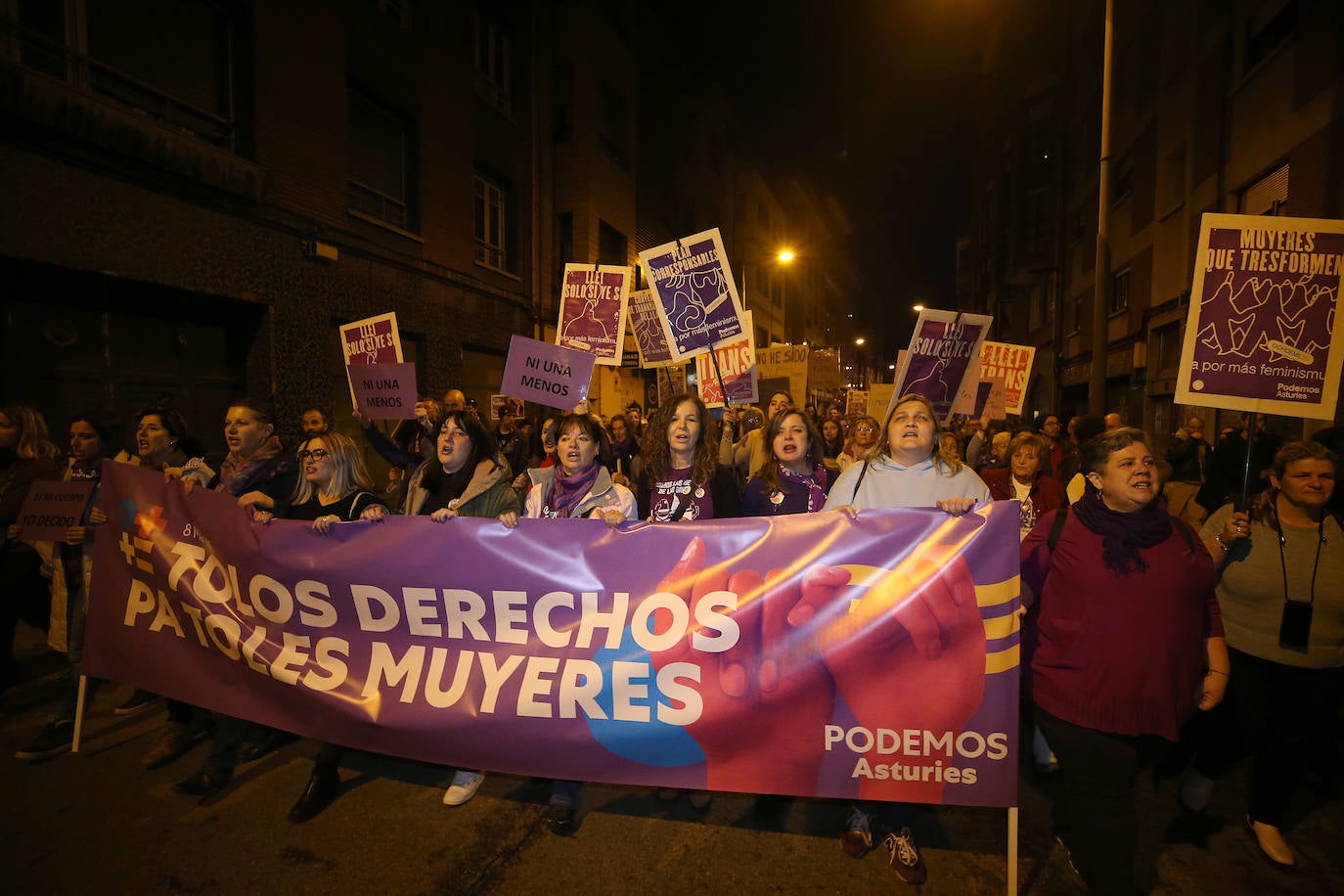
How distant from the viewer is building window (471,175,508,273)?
1455 centimetres

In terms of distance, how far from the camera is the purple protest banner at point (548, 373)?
5148 mm

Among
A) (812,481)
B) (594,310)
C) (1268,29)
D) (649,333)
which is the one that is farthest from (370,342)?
(1268,29)

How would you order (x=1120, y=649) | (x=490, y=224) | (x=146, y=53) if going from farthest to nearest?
(x=490, y=224), (x=146, y=53), (x=1120, y=649)

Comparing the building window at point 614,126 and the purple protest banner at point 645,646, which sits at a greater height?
the building window at point 614,126

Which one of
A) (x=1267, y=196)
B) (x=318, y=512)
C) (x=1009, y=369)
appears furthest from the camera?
(x=1267, y=196)

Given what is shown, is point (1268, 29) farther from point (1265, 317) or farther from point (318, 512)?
point (318, 512)

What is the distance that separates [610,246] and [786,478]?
55.1ft

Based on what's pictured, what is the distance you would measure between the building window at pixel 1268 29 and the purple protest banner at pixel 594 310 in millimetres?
10975

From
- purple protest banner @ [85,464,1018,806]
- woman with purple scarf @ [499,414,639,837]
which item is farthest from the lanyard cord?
woman with purple scarf @ [499,414,639,837]

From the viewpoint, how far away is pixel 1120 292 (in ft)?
56.3

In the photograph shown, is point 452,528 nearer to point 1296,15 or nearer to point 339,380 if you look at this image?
point 339,380

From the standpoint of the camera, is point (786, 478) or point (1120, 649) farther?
point (786, 478)

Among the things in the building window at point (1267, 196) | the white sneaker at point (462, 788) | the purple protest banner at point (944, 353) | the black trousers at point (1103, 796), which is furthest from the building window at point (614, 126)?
the black trousers at point (1103, 796)

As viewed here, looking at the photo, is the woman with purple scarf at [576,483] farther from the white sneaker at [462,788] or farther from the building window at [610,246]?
the building window at [610,246]
